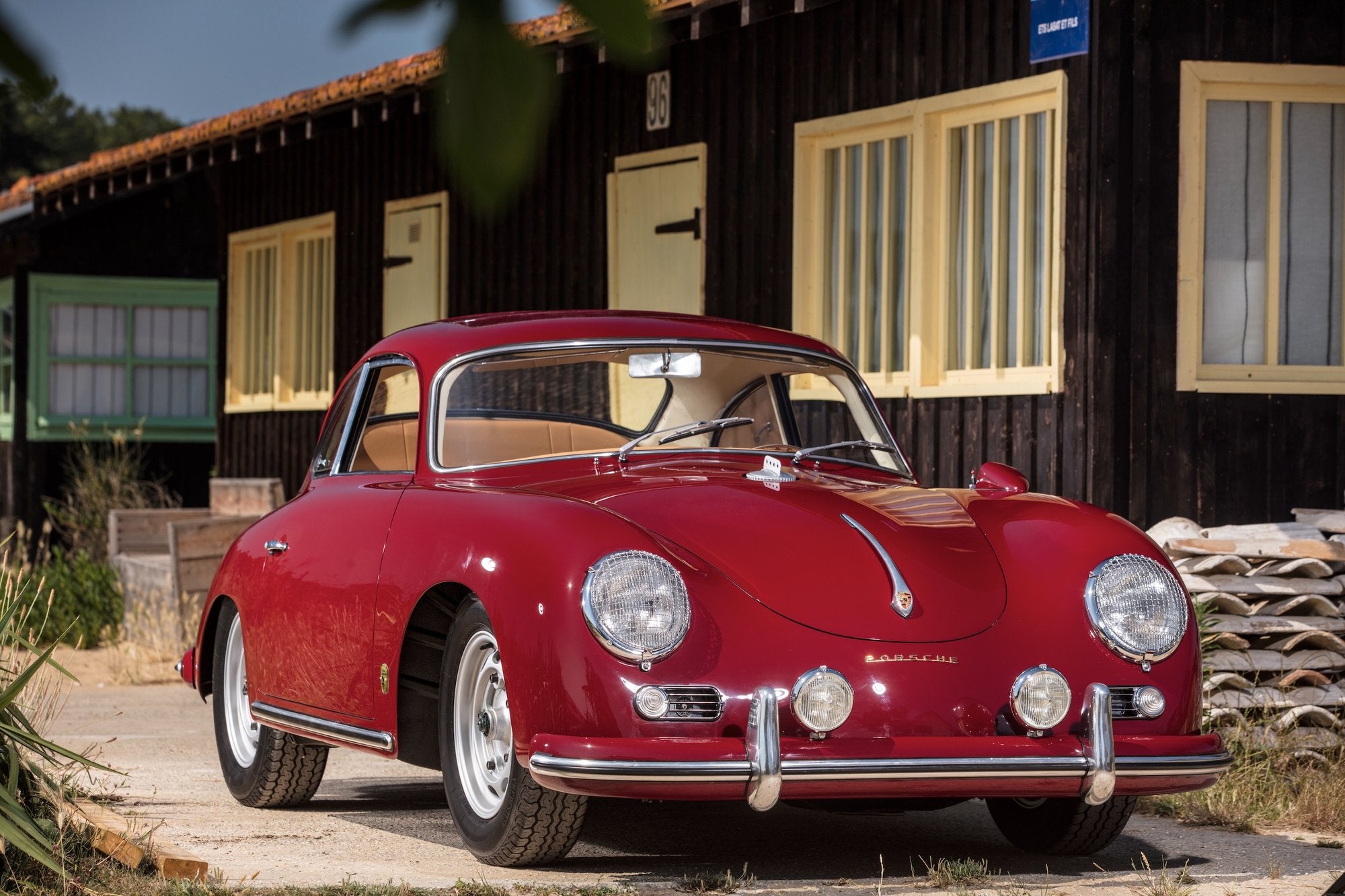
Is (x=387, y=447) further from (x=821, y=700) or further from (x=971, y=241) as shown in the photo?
(x=971, y=241)

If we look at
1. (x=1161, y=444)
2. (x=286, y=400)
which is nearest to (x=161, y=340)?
(x=286, y=400)

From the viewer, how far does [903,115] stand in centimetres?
909

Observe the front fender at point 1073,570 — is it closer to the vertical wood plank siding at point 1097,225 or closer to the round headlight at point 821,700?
the round headlight at point 821,700

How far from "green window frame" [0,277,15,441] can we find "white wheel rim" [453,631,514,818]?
1532 centimetres

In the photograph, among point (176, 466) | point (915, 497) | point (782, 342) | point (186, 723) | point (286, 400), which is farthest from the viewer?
point (176, 466)

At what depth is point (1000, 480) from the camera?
575 centimetres

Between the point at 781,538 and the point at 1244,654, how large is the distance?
3.27 metres

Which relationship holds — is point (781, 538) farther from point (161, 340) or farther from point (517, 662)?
point (161, 340)

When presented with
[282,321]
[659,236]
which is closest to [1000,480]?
[659,236]

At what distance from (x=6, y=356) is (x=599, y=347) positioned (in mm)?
15433

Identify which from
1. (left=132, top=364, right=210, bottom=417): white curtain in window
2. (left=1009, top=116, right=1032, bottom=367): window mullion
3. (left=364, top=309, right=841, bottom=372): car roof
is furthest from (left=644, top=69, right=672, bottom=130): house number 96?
(left=132, top=364, right=210, bottom=417): white curtain in window

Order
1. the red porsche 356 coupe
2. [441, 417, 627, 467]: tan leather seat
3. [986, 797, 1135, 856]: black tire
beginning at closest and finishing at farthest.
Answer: the red porsche 356 coupe < [986, 797, 1135, 856]: black tire < [441, 417, 627, 467]: tan leather seat

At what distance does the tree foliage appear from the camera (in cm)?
127

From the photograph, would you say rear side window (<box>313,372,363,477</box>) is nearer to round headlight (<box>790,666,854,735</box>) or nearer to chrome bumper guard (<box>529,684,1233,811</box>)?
chrome bumper guard (<box>529,684,1233,811</box>)
